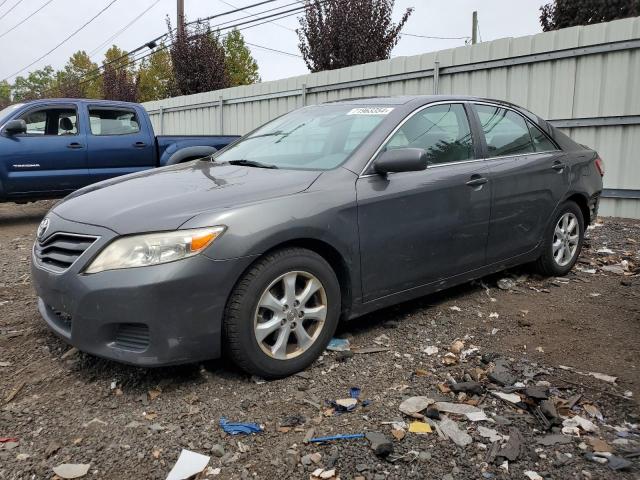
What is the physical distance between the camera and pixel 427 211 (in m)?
3.77

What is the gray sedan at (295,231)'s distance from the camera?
9.16 ft

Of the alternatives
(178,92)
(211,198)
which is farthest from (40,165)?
(178,92)

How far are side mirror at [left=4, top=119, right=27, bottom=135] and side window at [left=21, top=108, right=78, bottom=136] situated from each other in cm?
24

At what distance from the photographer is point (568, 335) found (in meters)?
3.86

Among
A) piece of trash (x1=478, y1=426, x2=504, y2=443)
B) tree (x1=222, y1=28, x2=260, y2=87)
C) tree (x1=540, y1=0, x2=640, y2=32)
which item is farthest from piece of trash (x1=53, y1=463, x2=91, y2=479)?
tree (x1=222, y1=28, x2=260, y2=87)

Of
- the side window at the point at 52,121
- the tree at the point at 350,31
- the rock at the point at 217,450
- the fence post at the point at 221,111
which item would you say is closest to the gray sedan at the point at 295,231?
the rock at the point at 217,450

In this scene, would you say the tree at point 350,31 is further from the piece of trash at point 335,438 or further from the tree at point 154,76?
the tree at point 154,76

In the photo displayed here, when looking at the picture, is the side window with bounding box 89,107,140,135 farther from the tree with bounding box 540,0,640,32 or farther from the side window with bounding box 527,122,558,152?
the tree with bounding box 540,0,640,32

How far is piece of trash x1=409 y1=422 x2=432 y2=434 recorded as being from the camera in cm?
266

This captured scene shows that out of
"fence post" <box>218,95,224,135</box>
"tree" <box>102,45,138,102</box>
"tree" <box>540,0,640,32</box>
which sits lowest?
"fence post" <box>218,95,224,135</box>

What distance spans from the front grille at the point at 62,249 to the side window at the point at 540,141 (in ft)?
12.2

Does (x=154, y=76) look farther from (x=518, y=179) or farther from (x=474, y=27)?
(x=518, y=179)

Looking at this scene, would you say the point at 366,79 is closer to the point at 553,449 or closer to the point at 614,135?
the point at 614,135

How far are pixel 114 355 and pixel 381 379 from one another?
57.2 inches
